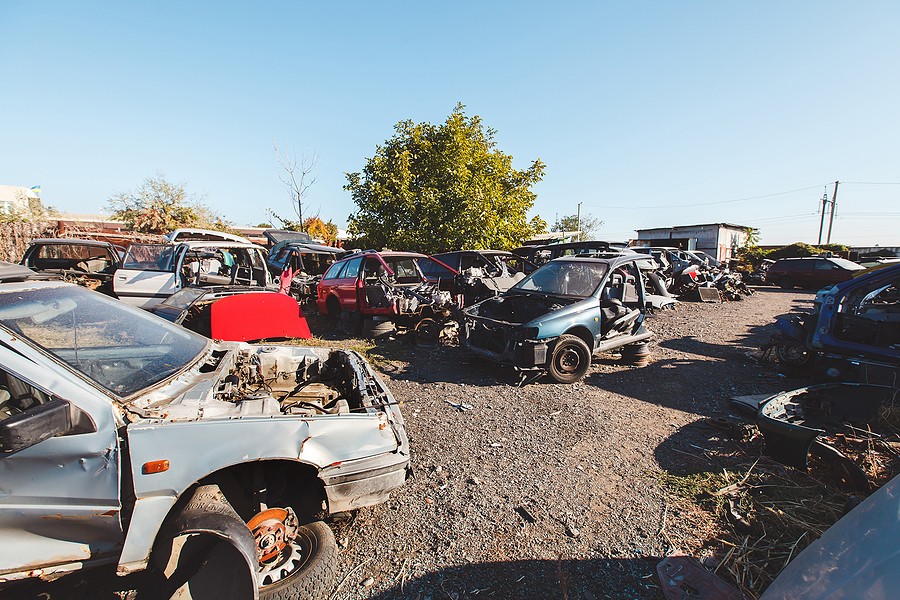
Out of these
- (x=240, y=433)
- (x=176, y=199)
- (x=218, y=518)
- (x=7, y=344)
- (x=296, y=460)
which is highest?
(x=176, y=199)

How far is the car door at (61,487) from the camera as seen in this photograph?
170cm

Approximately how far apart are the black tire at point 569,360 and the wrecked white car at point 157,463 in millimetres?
3315

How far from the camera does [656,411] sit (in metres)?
4.71

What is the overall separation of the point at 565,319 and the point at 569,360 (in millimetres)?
601

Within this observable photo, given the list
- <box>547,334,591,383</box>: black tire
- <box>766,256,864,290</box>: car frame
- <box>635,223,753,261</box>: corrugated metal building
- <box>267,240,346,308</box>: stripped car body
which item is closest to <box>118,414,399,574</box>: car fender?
<box>547,334,591,383</box>: black tire

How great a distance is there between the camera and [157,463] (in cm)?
185

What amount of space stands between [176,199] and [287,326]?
23.8 meters

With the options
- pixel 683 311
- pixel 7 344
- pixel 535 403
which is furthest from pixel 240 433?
pixel 683 311

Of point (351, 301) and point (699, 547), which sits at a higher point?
point (351, 301)

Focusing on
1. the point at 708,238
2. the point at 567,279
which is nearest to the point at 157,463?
the point at 567,279

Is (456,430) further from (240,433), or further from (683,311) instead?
(683,311)

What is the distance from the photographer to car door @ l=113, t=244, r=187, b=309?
7273mm

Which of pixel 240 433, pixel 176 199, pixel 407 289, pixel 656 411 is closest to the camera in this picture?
pixel 240 433

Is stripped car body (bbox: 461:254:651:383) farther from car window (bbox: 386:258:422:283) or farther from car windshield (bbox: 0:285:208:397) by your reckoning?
car windshield (bbox: 0:285:208:397)
